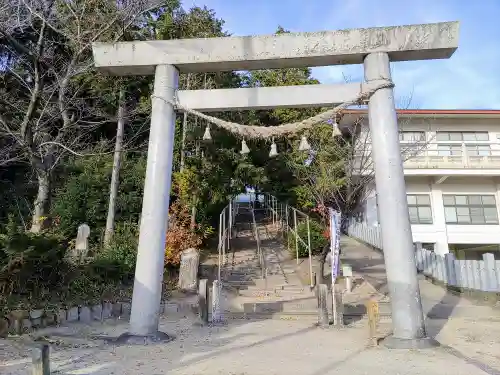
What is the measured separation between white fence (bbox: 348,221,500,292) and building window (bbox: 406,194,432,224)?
444 cm

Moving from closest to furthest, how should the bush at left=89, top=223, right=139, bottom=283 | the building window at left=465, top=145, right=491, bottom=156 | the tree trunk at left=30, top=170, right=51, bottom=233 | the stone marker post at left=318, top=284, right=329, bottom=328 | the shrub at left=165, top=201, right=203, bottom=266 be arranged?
the stone marker post at left=318, top=284, right=329, bottom=328 → the bush at left=89, top=223, right=139, bottom=283 → the tree trunk at left=30, top=170, right=51, bottom=233 → the shrub at left=165, top=201, right=203, bottom=266 → the building window at left=465, top=145, right=491, bottom=156

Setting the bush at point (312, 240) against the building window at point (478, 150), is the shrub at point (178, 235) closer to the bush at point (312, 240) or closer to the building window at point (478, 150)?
the bush at point (312, 240)

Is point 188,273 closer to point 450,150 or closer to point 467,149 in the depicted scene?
point 450,150

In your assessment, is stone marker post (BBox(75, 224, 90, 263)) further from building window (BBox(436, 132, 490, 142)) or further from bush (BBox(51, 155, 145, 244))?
building window (BBox(436, 132, 490, 142))

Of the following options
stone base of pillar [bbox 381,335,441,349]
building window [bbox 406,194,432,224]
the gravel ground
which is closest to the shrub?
the gravel ground

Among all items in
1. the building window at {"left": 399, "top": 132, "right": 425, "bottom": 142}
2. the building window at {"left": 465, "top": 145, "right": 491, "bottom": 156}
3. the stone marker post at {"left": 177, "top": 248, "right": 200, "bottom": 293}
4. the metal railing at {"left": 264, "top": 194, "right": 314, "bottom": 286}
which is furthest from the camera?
the building window at {"left": 399, "top": 132, "right": 425, "bottom": 142}

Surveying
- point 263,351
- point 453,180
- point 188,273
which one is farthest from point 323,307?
point 453,180

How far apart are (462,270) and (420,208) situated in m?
7.26

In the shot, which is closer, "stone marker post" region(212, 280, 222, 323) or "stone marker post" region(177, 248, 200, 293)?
"stone marker post" region(212, 280, 222, 323)

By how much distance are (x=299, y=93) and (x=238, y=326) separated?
4512 mm

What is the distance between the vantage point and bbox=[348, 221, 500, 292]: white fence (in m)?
9.57

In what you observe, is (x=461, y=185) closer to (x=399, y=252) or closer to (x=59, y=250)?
(x=399, y=252)

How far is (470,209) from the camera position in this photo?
17.1 metres

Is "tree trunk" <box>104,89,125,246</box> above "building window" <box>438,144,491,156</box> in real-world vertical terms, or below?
below
